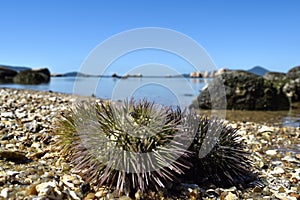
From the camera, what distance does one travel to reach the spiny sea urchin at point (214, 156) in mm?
3697

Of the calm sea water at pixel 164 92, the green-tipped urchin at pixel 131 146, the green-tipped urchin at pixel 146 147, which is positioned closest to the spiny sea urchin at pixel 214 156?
the green-tipped urchin at pixel 146 147

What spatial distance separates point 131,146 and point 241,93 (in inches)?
500

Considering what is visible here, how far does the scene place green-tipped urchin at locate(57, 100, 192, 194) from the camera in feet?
10.5

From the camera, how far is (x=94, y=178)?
3365mm

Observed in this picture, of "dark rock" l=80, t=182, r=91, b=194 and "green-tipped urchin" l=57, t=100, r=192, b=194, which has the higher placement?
"green-tipped urchin" l=57, t=100, r=192, b=194

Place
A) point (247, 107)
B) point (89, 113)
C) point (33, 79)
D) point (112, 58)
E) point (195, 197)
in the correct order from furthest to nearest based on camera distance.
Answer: point (33, 79) < point (247, 107) < point (112, 58) < point (89, 113) < point (195, 197)

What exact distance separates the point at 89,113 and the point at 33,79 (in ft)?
134

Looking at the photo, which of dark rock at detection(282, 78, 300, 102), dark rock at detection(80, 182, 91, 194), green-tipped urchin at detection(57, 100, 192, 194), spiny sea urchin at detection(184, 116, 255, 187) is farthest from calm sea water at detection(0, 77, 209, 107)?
dark rock at detection(282, 78, 300, 102)

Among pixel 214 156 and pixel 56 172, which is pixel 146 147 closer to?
pixel 214 156

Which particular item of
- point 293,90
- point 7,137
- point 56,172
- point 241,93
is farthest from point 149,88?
point 293,90

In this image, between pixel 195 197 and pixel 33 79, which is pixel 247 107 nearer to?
pixel 195 197

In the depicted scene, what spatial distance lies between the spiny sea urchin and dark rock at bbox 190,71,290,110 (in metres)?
10.7

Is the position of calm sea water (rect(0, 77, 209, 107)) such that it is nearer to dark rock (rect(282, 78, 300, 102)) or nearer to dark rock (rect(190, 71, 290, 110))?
dark rock (rect(190, 71, 290, 110))

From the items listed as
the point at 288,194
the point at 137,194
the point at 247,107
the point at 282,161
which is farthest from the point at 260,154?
the point at 247,107
